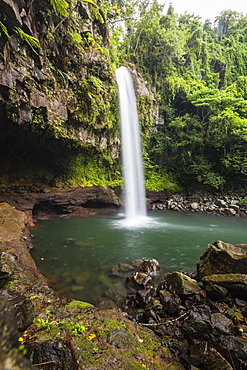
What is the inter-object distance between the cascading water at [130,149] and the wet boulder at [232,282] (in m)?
12.2

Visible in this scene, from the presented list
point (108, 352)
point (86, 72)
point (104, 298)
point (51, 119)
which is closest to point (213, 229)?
point (104, 298)

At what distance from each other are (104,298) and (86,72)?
13.2 meters

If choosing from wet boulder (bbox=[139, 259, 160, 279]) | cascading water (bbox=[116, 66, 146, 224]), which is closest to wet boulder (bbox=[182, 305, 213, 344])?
wet boulder (bbox=[139, 259, 160, 279])

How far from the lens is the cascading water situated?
16781mm

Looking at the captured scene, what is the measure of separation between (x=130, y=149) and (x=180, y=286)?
49.6 feet

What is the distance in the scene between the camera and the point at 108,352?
222 centimetres

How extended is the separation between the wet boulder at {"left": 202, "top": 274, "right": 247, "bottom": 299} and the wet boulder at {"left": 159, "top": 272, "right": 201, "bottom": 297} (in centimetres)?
29

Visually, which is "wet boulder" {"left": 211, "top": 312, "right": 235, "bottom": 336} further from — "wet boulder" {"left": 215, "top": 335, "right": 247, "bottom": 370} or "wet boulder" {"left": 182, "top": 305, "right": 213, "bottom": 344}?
"wet boulder" {"left": 215, "top": 335, "right": 247, "bottom": 370}

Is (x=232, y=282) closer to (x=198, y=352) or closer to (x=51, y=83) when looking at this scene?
(x=198, y=352)

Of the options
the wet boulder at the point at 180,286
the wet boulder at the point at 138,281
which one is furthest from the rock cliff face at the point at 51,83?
the wet boulder at the point at 180,286

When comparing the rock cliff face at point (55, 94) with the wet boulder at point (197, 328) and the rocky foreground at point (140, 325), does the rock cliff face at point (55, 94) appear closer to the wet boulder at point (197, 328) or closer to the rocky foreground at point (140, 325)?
the rocky foreground at point (140, 325)

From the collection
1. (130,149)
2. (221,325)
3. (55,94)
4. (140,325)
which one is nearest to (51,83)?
(55,94)

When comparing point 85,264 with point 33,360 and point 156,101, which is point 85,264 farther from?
point 156,101

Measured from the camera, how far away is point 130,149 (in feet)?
58.6
